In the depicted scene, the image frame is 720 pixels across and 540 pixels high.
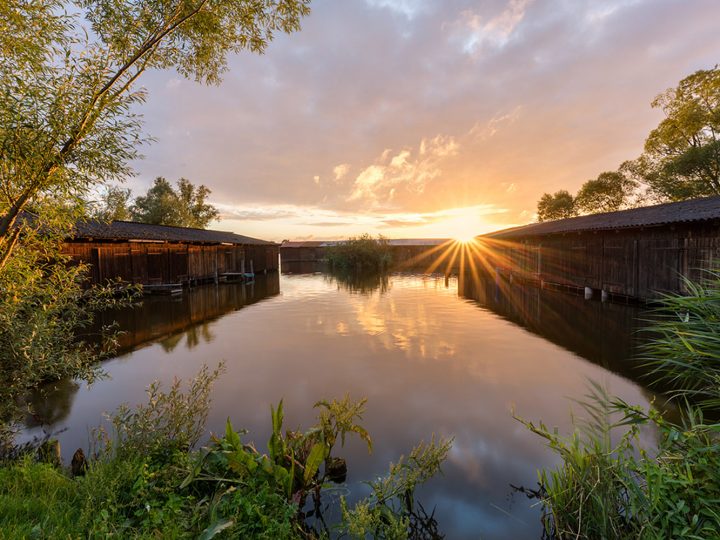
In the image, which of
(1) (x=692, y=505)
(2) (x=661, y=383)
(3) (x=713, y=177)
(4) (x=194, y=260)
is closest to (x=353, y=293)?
(4) (x=194, y=260)

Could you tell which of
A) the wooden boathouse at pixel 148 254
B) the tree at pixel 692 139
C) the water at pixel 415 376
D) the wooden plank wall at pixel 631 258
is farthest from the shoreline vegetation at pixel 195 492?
the tree at pixel 692 139

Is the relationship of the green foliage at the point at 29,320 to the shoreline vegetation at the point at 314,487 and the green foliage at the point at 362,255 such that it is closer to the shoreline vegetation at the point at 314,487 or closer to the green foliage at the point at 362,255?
the shoreline vegetation at the point at 314,487

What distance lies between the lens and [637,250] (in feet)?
50.8

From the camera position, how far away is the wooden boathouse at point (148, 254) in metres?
18.2

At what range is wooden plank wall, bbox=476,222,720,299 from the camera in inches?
509

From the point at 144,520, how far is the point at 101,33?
7.01 meters

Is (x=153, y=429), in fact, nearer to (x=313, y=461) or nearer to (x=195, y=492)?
(x=195, y=492)

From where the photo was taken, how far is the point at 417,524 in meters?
3.88

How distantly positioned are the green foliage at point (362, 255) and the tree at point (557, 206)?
2994 cm

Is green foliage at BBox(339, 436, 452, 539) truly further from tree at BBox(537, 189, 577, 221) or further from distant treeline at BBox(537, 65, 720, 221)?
tree at BBox(537, 189, 577, 221)

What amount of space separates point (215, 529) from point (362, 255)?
4221 cm

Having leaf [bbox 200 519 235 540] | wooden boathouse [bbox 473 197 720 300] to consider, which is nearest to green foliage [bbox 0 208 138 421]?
leaf [bbox 200 519 235 540]

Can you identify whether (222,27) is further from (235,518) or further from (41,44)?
(235,518)

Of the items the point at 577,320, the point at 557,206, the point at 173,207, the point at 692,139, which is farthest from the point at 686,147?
the point at 173,207
